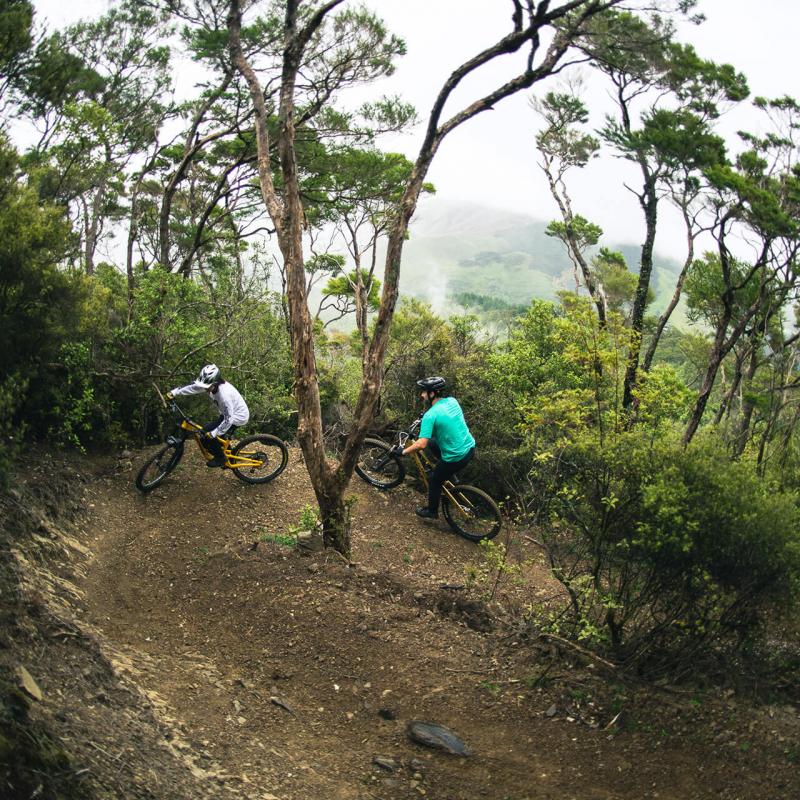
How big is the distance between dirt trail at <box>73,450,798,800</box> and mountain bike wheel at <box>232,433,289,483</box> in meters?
1.51

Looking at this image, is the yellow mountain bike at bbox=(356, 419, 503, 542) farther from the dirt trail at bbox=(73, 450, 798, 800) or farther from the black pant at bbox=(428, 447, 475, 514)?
the dirt trail at bbox=(73, 450, 798, 800)

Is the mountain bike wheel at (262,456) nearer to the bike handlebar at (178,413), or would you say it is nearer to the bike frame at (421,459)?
the bike handlebar at (178,413)


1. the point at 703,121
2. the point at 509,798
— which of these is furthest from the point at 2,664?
the point at 703,121

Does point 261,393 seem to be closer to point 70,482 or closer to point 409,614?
point 70,482

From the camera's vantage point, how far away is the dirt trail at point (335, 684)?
5.34 meters

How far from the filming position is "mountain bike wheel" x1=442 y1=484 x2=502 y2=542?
10891mm

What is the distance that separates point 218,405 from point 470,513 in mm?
3894

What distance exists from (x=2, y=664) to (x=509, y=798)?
3.41 meters

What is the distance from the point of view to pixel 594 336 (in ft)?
23.7

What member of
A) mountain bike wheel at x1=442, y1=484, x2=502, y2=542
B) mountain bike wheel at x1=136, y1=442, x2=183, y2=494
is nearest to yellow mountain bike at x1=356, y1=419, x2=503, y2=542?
mountain bike wheel at x1=442, y1=484, x2=502, y2=542

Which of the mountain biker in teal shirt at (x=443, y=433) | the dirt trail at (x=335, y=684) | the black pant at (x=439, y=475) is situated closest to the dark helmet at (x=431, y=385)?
the mountain biker in teal shirt at (x=443, y=433)

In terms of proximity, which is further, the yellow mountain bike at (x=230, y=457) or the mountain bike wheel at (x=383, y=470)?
the mountain bike wheel at (x=383, y=470)

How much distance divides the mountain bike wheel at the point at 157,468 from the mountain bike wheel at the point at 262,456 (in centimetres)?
81

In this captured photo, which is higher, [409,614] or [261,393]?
[261,393]
